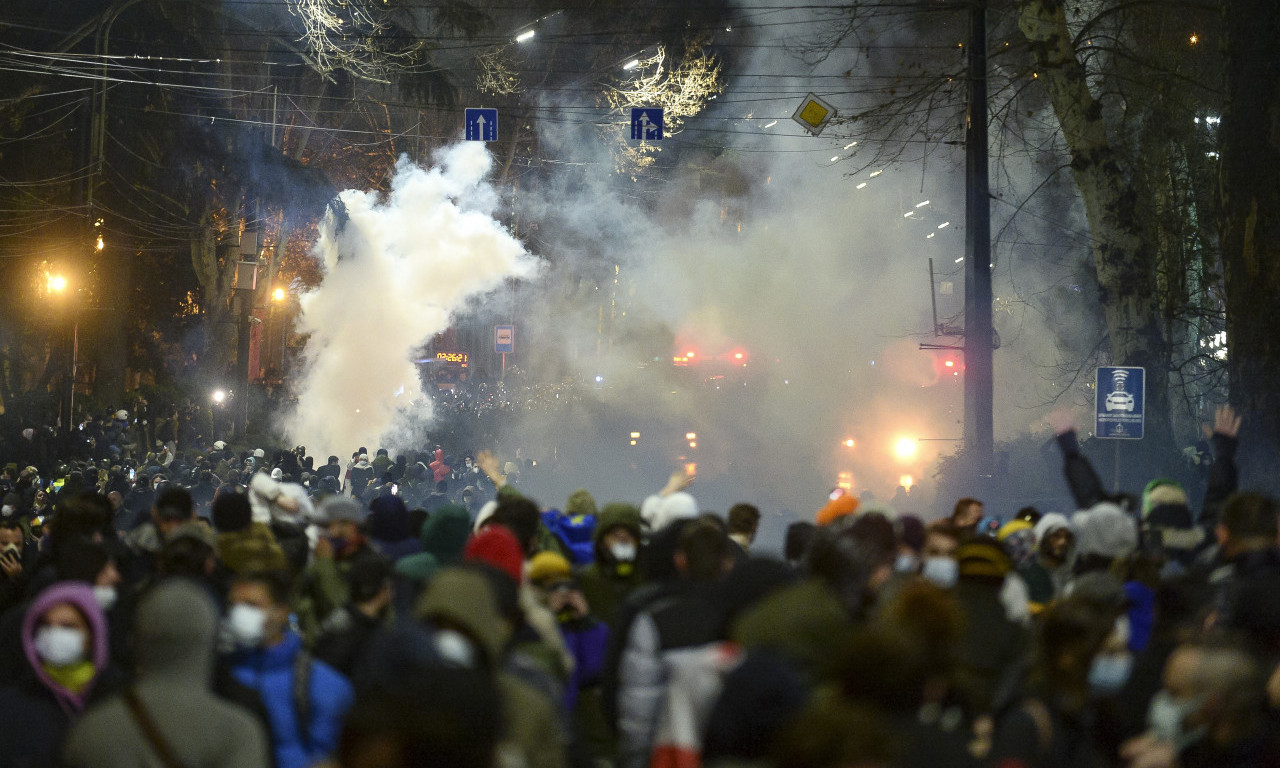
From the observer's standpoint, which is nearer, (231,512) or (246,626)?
(246,626)

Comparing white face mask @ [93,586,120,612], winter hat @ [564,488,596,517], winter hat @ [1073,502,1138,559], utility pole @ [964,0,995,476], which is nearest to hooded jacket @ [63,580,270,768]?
white face mask @ [93,586,120,612]

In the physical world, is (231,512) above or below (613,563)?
above

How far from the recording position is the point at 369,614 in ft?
13.6

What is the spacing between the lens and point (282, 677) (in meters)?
3.83

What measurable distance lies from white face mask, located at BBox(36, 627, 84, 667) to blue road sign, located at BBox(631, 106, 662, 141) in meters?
17.9

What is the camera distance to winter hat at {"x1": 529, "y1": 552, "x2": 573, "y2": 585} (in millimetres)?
4844

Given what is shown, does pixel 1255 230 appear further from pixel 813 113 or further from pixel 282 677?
pixel 282 677

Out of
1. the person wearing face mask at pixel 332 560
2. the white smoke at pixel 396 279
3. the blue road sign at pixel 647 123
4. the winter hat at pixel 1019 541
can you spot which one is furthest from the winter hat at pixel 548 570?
the white smoke at pixel 396 279

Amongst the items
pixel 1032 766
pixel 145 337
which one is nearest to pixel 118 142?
pixel 145 337

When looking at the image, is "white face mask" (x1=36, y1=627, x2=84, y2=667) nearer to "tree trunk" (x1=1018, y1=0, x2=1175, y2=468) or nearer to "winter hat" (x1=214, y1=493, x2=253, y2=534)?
"winter hat" (x1=214, y1=493, x2=253, y2=534)

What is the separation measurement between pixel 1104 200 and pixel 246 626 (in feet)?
46.0

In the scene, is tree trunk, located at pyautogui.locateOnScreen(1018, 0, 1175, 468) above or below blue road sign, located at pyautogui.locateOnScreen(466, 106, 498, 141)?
below

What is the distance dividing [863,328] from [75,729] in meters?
43.5

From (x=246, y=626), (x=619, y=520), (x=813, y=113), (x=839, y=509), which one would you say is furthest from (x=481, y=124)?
(x=246, y=626)
